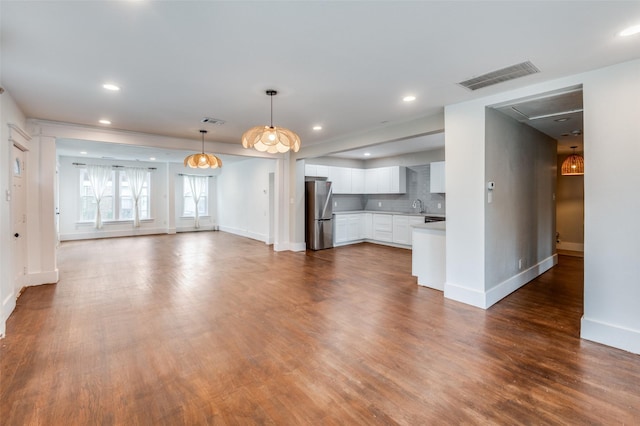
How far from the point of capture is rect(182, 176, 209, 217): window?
37.1ft

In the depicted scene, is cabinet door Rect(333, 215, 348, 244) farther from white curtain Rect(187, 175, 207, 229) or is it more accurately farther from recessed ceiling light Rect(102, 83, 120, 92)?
white curtain Rect(187, 175, 207, 229)

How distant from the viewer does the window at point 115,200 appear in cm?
952

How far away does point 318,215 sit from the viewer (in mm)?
7785

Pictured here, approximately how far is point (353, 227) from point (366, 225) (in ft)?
1.54

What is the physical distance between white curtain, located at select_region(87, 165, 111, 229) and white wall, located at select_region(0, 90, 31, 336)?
21.4ft

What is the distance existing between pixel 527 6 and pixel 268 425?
3071 mm

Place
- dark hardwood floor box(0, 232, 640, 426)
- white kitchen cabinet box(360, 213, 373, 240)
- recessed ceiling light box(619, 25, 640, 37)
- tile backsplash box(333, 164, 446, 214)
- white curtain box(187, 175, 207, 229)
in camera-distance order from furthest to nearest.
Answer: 1. white curtain box(187, 175, 207, 229)
2. white kitchen cabinet box(360, 213, 373, 240)
3. tile backsplash box(333, 164, 446, 214)
4. recessed ceiling light box(619, 25, 640, 37)
5. dark hardwood floor box(0, 232, 640, 426)

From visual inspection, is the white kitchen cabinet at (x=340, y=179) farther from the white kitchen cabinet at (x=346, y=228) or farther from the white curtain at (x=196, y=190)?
the white curtain at (x=196, y=190)

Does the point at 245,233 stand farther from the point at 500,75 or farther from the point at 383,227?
the point at 500,75

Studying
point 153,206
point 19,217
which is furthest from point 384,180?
point 153,206

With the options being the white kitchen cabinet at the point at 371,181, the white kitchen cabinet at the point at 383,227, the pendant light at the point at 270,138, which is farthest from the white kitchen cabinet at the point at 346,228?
the pendant light at the point at 270,138

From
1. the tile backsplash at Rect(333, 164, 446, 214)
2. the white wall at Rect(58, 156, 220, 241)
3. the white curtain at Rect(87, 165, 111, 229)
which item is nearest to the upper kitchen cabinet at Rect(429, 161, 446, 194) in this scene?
the tile backsplash at Rect(333, 164, 446, 214)

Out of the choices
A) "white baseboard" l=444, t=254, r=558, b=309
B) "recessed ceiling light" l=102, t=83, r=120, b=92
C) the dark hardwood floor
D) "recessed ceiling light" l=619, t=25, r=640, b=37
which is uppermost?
"recessed ceiling light" l=102, t=83, r=120, b=92

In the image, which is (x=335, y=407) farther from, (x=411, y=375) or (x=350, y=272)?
(x=350, y=272)
